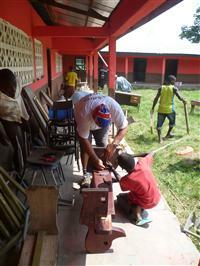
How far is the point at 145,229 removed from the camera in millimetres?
2865

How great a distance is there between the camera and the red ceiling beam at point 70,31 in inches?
253

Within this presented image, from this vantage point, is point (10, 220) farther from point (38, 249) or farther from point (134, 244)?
point (134, 244)

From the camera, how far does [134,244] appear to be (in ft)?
8.62

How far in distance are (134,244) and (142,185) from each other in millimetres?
541

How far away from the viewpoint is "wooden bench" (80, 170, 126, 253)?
7.19 ft

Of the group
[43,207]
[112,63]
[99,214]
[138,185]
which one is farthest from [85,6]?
[99,214]

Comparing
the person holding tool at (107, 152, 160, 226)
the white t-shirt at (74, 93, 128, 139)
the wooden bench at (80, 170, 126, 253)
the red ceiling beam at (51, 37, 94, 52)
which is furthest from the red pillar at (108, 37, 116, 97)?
the red ceiling beam at (51, 37, 94, 52)

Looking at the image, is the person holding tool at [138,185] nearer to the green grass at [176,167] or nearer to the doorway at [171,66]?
the green grass at [176,167]

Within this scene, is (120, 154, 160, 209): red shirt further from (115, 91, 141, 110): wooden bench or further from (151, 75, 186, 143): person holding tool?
(115, 91, 141, 110): wooden bench

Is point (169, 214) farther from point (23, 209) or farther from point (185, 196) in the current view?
point (23, 209)

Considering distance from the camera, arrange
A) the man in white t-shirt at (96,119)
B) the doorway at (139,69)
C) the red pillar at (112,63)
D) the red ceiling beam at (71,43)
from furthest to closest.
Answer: the doorway at (139,69), the red ceiling beam at (71,43), the red pillar at (112,63), the man in white t-shirt at (96,119)

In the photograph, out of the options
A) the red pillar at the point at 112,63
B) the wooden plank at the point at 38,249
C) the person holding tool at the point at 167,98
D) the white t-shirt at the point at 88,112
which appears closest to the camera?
the wooden plank at the point at 38,249

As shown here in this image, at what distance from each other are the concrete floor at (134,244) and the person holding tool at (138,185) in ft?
0.38

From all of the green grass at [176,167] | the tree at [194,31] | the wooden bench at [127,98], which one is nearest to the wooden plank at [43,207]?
the green grass at [176,167]
